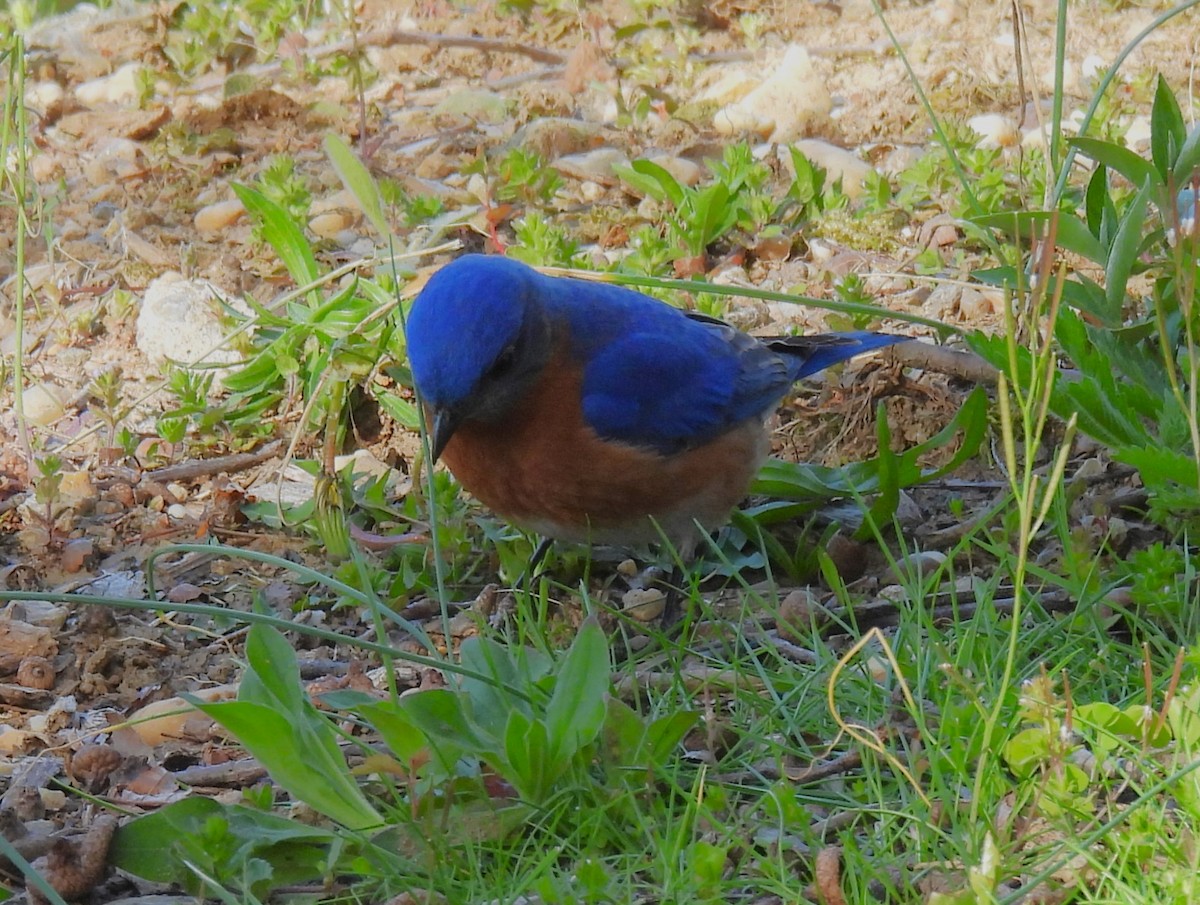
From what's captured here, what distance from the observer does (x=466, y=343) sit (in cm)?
361

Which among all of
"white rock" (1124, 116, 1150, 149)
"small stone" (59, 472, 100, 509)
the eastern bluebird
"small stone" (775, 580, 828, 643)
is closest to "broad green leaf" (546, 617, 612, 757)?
"small stone" (775, 580, 828, 643)

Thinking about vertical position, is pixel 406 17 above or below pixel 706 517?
above

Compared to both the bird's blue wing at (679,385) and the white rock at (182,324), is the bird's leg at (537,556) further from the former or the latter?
the white rock at (182,324)

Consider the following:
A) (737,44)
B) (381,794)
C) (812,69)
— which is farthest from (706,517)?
(737,44)

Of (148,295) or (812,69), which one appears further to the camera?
(812,69)

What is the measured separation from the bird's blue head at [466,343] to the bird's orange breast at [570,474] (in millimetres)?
95

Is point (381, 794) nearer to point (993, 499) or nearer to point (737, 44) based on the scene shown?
point (993, 499)

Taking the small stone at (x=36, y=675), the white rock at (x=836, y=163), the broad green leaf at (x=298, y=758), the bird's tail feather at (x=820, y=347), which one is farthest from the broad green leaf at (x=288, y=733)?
the white rock at (x=836, y=163)

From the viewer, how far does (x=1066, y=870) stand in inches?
92.1

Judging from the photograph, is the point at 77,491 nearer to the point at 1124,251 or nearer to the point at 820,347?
the point at 820,347

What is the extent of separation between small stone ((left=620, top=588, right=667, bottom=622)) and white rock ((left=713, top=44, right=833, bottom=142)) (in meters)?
3.00

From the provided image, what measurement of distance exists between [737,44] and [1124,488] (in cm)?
416

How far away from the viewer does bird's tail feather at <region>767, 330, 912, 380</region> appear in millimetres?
4574

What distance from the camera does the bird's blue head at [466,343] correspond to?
3.59 m
